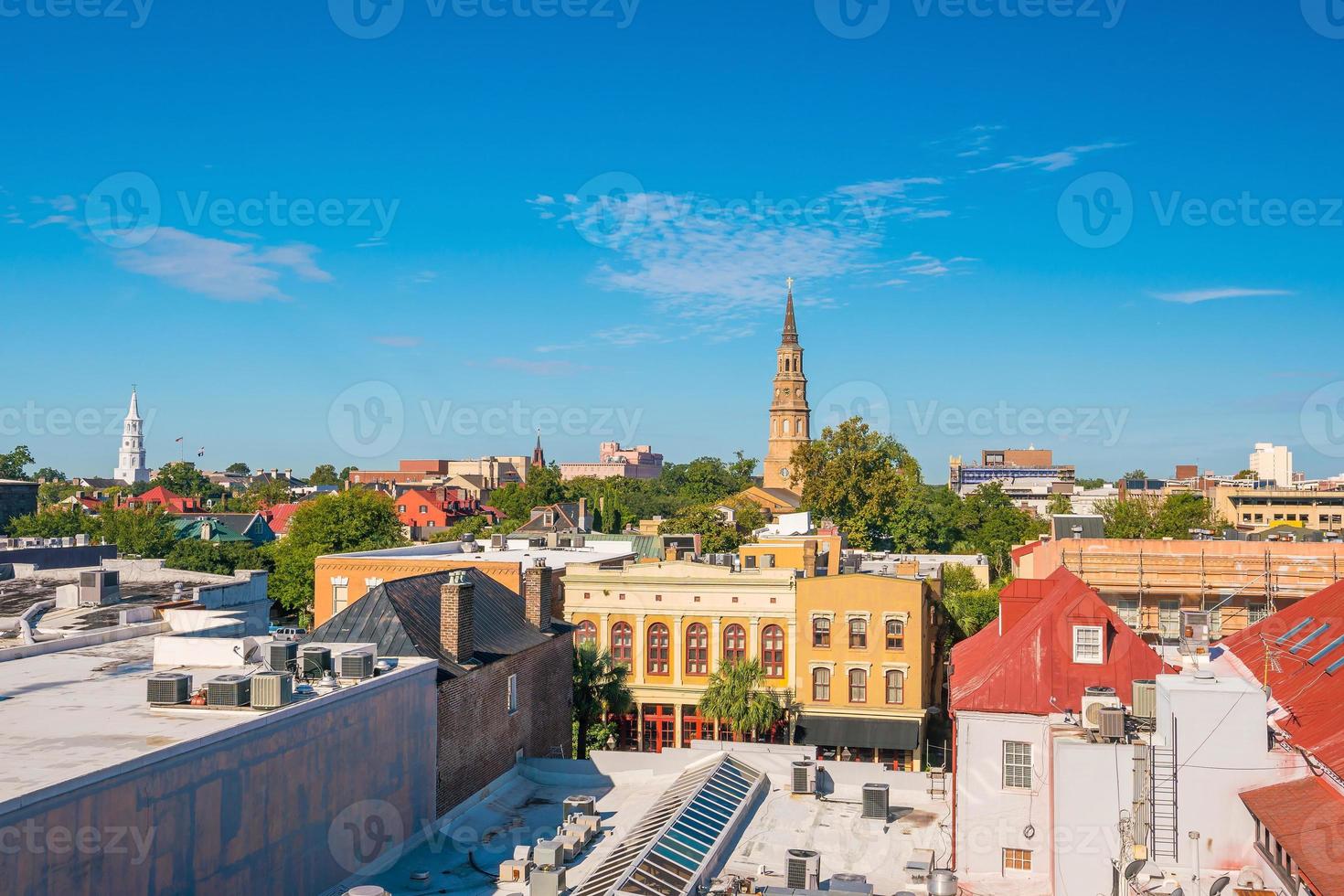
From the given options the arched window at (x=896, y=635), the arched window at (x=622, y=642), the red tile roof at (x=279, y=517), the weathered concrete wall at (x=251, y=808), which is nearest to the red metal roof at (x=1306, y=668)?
the arched window at (x=896, y=635)

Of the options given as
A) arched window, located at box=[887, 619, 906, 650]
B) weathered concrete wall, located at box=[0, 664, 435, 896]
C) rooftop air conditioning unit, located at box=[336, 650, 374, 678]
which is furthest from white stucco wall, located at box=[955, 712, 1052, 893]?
arched window, located at box=[887, 619, 906, 650]

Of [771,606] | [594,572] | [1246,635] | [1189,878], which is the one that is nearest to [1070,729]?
[1189,878]

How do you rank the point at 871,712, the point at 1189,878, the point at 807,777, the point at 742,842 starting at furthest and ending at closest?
the point at 871,712 → the point at 807,777 → the point at 742,842 → the point at 1189,878

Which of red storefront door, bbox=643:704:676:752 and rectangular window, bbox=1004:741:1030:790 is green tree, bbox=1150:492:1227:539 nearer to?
red storefront door, bbox=643:704:676:752

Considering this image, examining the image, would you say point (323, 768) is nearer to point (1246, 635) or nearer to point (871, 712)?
point (1246, 635)

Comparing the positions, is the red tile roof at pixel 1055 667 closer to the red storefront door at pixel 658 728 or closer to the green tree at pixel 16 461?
the red storefront door at pixel 658 728

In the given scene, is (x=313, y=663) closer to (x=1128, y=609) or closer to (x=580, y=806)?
(x=580, y=806)

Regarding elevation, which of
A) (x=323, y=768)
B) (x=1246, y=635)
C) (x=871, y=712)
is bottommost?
(x=871, y=712)
